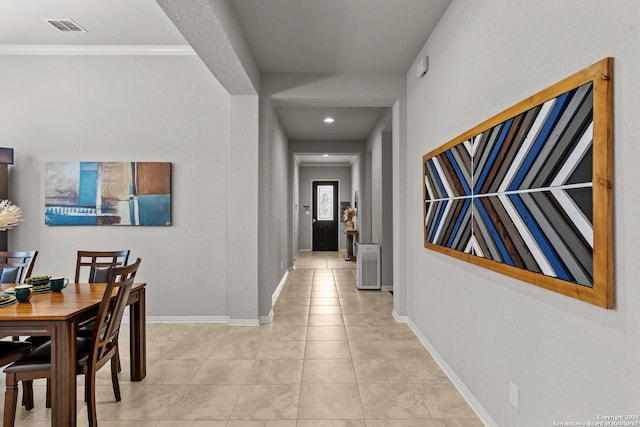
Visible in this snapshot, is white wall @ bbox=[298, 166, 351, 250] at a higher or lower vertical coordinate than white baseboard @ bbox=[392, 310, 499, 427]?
higher

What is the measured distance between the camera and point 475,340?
231cm

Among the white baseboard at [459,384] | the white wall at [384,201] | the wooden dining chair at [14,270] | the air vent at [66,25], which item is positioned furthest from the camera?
the white wall at [384,201]

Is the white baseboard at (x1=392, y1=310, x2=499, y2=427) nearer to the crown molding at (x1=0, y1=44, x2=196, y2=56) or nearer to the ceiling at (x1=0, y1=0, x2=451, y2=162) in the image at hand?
the ceiling at (x1=0, y1=0, x2=451, y2=162)

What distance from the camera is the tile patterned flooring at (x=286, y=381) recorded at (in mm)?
2232

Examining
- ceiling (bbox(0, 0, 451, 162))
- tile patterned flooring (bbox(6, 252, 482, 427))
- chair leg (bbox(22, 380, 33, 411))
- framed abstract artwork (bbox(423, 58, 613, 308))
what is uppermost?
ceiling (bbox(0, 0, 451, 162))

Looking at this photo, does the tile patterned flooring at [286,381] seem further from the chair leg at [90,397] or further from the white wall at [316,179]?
the white wall at [316,179]

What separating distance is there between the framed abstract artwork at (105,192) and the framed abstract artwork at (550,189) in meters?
3.44

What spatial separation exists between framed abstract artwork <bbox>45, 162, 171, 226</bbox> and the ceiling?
1.40 meters

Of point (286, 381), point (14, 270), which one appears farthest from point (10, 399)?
point (286, 381)

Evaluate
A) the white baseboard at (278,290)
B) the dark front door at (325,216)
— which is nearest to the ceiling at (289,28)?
the white baseboard at (278,290)

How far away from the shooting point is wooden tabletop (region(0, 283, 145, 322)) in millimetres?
1881

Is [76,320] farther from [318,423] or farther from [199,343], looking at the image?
[199,343]

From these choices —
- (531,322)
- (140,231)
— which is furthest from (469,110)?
(140,231)

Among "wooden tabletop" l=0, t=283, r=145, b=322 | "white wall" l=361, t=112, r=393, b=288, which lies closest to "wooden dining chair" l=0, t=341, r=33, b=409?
"wooden tabletop" l=0, t=283, r=145, b=322
